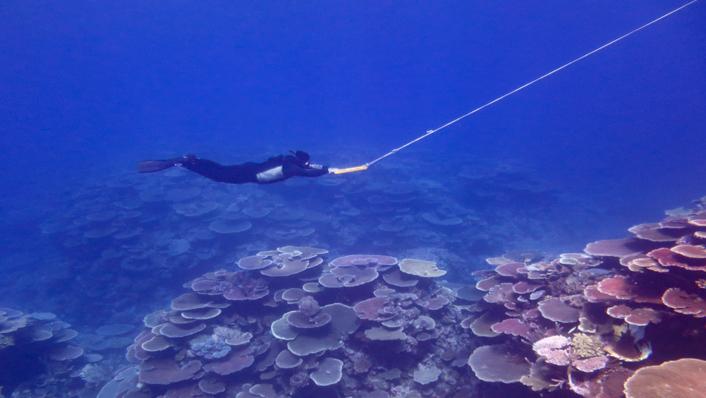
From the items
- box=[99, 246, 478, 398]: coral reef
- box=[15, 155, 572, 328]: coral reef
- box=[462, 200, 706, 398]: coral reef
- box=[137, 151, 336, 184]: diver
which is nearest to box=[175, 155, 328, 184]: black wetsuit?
box=[137, 151, 336, 184]: diver

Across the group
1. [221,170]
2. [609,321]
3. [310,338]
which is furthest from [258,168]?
[609,321]

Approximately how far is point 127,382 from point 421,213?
1385cm

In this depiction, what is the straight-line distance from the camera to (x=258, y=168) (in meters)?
7.78

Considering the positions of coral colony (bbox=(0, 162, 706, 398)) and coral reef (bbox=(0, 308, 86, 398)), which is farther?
coral reef (bbox=(0, 308, 86, 398))

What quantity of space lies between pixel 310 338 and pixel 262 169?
3374 millimetres

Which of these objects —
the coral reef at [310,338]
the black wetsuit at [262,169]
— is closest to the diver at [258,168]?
the black wetsuit at [262,169]

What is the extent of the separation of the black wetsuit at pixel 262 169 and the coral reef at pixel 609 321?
4.02 m

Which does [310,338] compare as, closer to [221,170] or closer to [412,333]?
[412,333]

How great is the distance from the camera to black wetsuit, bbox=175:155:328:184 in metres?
Result: 7.51

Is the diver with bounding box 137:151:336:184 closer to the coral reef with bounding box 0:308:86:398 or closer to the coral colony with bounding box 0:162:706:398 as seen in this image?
the coral colony with bounding box 0:162:706:398

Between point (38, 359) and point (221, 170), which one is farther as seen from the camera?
point (38, 359)

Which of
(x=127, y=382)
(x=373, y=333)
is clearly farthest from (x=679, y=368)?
(x=127, y=382)

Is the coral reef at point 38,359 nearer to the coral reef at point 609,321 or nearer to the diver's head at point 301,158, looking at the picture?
the diver's head at point 301,158

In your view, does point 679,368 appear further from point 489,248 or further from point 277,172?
point 489,248
